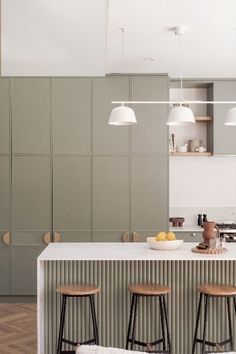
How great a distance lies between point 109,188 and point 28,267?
4.21 feet

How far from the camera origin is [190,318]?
4.23 meters

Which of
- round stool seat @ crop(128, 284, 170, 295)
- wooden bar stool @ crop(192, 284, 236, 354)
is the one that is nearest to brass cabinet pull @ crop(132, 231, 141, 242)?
wooden bar stool @ crop(192, 284, 236, 354)

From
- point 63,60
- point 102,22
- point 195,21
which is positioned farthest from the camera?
point 63,60

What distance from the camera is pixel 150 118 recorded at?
20.2 feet

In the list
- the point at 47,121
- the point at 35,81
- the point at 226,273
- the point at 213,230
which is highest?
the point at 35,81

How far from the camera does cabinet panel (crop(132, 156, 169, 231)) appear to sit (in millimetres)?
6125

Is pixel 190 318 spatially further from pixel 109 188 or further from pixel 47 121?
pixel 47 121

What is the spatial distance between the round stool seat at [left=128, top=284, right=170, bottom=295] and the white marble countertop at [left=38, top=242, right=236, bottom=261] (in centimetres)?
23

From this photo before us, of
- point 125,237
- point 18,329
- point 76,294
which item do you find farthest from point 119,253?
point 125,237

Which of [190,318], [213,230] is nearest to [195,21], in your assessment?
[213,230]

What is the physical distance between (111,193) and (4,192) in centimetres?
122

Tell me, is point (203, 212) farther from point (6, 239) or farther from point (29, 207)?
point (6, 239)

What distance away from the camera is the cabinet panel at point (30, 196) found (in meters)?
6.10

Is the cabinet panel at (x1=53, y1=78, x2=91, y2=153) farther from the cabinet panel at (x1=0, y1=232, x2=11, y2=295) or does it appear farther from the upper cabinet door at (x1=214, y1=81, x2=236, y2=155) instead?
the upper cabinet door at (x1=214, y1=81, x2=236, y2=155)
